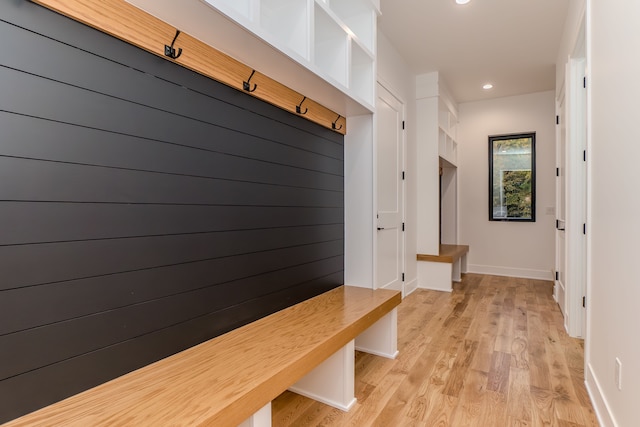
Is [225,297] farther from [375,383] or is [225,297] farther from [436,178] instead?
[436,178]

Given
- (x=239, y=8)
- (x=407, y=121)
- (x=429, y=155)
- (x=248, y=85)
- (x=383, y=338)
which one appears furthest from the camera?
(x=429, y=155)

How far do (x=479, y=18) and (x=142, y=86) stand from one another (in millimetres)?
3293

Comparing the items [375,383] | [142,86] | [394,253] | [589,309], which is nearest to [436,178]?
[394,253]

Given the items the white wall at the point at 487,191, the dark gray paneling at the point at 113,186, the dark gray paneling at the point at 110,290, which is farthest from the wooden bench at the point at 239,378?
the white wall at the point at 487,191

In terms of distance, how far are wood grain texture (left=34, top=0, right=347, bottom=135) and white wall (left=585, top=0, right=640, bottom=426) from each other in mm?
1582

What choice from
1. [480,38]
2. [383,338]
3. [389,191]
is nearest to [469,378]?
[383,338]

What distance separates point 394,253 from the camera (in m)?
3.96

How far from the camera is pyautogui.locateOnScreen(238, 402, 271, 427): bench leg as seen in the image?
124 cm

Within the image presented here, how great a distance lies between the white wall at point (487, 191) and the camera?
5.41m

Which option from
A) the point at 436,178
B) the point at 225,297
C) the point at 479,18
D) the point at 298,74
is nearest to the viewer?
the point at 225,297

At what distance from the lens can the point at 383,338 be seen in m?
2.59

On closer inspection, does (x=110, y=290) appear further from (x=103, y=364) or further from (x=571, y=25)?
(x=571, y=25)

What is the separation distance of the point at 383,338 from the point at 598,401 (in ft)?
4.10

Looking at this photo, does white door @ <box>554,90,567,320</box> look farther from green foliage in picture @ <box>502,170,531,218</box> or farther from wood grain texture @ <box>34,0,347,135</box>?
wood grain texture @ <box>34,0,347,135</box>
